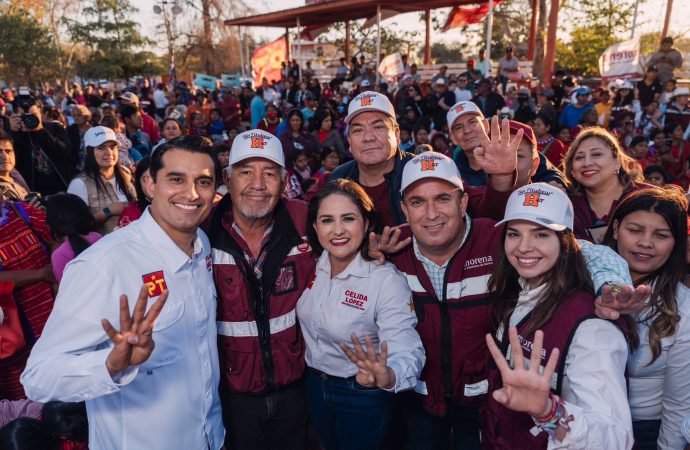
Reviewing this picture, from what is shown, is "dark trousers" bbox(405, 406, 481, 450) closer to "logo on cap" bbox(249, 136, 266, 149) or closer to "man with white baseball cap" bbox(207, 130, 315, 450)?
"man with white baseball cap" bbox(207, 130, 315, 450)

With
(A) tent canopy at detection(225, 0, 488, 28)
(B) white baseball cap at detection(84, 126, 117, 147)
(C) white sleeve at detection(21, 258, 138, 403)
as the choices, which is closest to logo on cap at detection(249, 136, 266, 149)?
(C) white sleeve at detection(21, 258, 138, 403)

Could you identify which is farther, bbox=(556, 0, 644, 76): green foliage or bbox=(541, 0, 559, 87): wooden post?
bbox=(556, 0, 644, 76): green foliage

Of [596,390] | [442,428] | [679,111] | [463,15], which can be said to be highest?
[463,15]

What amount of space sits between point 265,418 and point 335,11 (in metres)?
19.3

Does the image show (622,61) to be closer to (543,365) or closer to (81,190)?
(81,190)

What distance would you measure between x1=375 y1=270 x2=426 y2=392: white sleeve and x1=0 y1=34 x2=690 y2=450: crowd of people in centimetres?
1

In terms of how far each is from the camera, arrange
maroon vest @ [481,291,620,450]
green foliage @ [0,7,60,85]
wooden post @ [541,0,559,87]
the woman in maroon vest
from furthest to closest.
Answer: green foliage @ [0,7,60,85] → wooden post @ [541,0,559,87] → the woman in maroon vest → maroon vest @ [481,291,620,450]

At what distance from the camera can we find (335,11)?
19375 millimetres

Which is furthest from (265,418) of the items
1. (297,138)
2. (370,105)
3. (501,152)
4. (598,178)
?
(297,138)

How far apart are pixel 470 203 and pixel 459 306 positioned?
1.00 metres

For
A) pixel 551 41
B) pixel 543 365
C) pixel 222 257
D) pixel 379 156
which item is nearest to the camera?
pixel 543 365

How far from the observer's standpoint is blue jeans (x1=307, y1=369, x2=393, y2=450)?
2736 millimetres

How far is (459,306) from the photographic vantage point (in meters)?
2.62

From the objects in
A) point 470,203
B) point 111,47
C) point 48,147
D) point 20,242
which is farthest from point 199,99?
point 111,47
